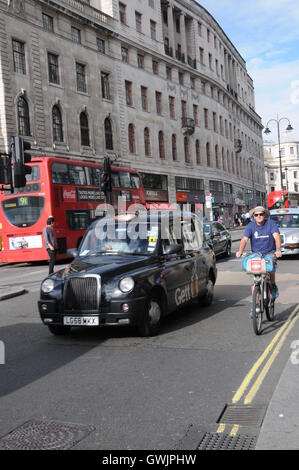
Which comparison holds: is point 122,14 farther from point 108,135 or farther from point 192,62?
point 192,62

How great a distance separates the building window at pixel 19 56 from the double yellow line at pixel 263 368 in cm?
2834

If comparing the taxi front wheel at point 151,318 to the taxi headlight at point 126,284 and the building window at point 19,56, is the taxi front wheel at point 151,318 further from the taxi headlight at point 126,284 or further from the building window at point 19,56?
the building window at point 19,56

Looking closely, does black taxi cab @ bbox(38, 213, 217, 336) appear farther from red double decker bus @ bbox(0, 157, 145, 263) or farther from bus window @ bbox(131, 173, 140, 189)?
bus window @ bbox(131, 173, 140, 189)

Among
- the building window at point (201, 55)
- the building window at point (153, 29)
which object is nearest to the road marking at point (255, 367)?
the building window at point (153, 29)

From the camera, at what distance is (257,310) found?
713 centimetres

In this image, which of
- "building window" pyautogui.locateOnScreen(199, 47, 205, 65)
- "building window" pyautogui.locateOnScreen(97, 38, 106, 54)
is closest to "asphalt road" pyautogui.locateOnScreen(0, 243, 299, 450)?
"building window" pyautogui.locateOnScreen(97, 38, 106, 54)

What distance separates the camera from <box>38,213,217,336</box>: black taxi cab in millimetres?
6957

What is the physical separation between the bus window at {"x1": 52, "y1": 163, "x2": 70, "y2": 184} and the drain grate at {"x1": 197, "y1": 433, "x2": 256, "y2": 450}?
17.9m

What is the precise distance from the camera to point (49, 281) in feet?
24.3

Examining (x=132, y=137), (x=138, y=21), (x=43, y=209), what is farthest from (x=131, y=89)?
(x=43, y=209)

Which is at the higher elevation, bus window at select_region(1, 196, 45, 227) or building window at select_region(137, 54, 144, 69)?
building window at select_region(137, 54, 144, 69)

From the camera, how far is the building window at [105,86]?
40.5 m

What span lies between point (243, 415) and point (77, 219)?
727 inches

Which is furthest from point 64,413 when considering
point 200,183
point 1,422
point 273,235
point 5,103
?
point 200,183
